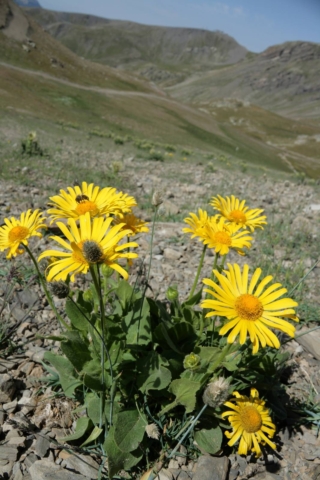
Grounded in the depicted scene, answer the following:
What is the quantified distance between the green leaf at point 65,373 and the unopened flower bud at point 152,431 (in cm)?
61

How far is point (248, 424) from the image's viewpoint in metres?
2.33

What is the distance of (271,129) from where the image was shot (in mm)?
85312

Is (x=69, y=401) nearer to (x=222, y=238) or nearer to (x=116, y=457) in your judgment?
(x=116, y=457)

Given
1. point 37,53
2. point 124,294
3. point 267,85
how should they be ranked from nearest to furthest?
1. point 124,294
2. point 37,53
3. point 267,85

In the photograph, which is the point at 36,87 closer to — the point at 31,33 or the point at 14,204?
the point at 31,33

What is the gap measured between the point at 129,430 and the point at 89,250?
1.38 m

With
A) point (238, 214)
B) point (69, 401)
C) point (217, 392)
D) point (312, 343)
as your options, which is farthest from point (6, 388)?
point (312, 343)

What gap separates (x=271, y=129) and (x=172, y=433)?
92587 millimetres

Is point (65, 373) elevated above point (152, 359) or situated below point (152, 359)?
below

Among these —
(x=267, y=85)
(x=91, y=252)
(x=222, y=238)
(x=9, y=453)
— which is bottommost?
(x=9, y=453)

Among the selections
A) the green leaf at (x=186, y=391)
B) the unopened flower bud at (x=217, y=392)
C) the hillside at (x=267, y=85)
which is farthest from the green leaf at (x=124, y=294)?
the hillside at (x=267, y=85)

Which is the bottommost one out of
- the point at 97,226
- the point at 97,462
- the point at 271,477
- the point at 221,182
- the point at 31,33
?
the point at 97,462

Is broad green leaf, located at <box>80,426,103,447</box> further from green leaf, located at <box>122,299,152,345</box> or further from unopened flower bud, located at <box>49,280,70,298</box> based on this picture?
unopened flower bud, located at <box>49,280,70,298</box>

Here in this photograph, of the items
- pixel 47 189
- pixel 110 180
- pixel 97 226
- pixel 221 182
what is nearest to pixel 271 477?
pixel 97 226
